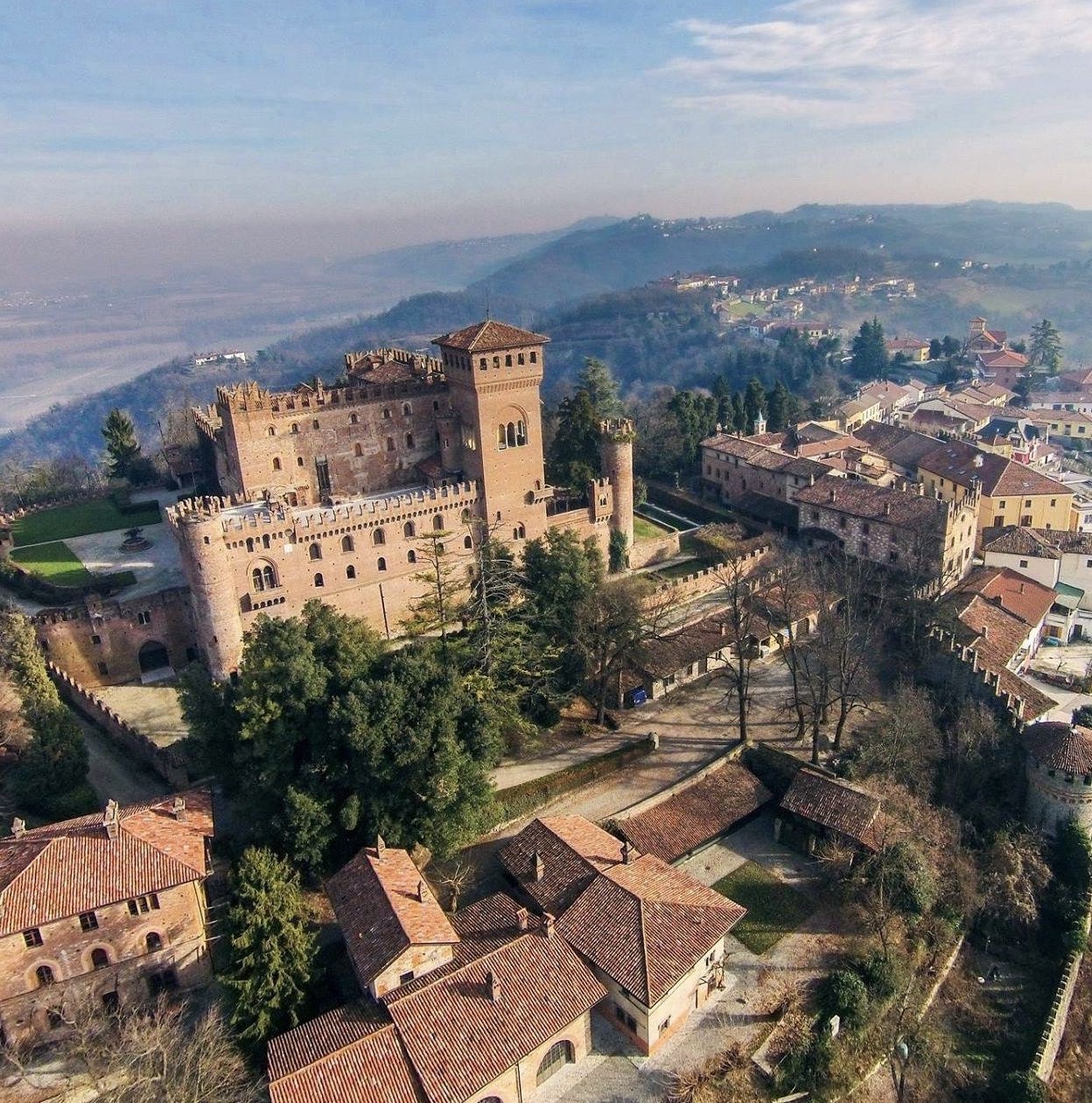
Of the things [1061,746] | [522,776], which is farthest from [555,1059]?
[1061,746]

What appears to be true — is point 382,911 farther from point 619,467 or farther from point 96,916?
point 619,467

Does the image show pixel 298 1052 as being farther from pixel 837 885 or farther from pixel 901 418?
pixel 901 418

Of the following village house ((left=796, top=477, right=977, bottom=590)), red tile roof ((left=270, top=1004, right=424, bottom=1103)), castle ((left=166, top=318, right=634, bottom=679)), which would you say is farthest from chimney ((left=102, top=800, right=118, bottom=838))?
village house ((left=796, top=477, right=977, bottom=590))

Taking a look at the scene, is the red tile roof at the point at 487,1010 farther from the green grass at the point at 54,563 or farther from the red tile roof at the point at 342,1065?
the green grass at the point at 54,563

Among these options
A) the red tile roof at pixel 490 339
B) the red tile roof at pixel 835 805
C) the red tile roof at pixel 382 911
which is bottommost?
the red tile roof at pixel 835 805

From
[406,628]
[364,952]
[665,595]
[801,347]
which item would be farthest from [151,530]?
[801,347]

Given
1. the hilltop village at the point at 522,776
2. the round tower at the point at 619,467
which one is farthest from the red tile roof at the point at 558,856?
the round tower at the point at 619,467
